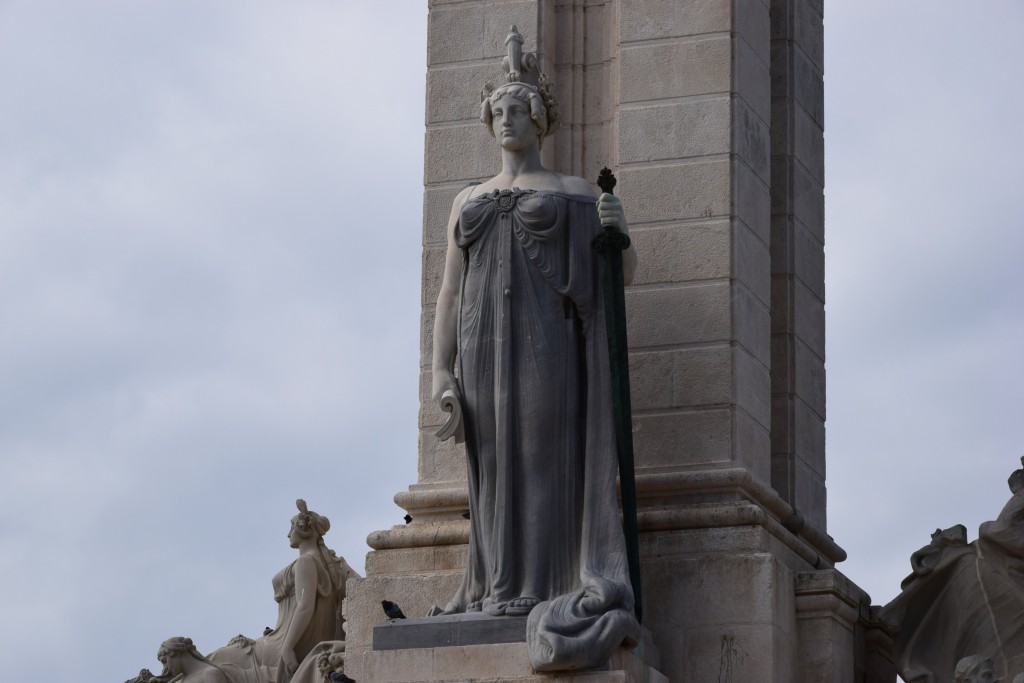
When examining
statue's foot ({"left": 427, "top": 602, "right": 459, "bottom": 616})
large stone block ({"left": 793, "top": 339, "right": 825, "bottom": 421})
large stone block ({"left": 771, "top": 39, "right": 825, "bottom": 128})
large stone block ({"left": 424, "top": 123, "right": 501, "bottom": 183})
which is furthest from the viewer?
large stone block ({"left": 771, "top": 39, "right": 825, "bottom": 128})

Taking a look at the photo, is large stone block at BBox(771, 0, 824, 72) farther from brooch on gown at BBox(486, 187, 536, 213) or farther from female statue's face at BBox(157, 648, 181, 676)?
female statue's face at BBox(157, 648, 181, 676)

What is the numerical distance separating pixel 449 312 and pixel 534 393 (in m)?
0.78

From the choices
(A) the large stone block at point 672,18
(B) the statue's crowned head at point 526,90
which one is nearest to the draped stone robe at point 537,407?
(B) the statue's crowned head at point 526,90

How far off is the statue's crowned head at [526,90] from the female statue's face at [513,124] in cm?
3

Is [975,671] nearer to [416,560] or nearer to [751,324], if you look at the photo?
[751,324]

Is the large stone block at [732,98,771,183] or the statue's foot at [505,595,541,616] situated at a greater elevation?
the large stone block at [732,98,771,183]

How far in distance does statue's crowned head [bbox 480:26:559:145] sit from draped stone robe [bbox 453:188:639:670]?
0.55 metres

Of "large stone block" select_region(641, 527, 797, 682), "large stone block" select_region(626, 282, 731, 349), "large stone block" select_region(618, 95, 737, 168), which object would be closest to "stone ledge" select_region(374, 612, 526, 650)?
"large stone block" select_region(641, 527, 797, 682)

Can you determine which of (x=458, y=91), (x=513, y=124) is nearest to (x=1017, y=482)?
(x=513, y=124)

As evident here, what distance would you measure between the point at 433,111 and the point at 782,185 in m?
2.07

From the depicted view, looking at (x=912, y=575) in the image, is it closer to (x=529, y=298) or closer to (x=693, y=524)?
(x=693, y=524)

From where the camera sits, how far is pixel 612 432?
44.8 feet

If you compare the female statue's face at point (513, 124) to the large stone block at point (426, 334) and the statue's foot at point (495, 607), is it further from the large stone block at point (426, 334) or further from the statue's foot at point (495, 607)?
the statue's foot at point (495, 607)

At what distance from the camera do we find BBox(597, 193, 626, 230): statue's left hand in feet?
45.1
